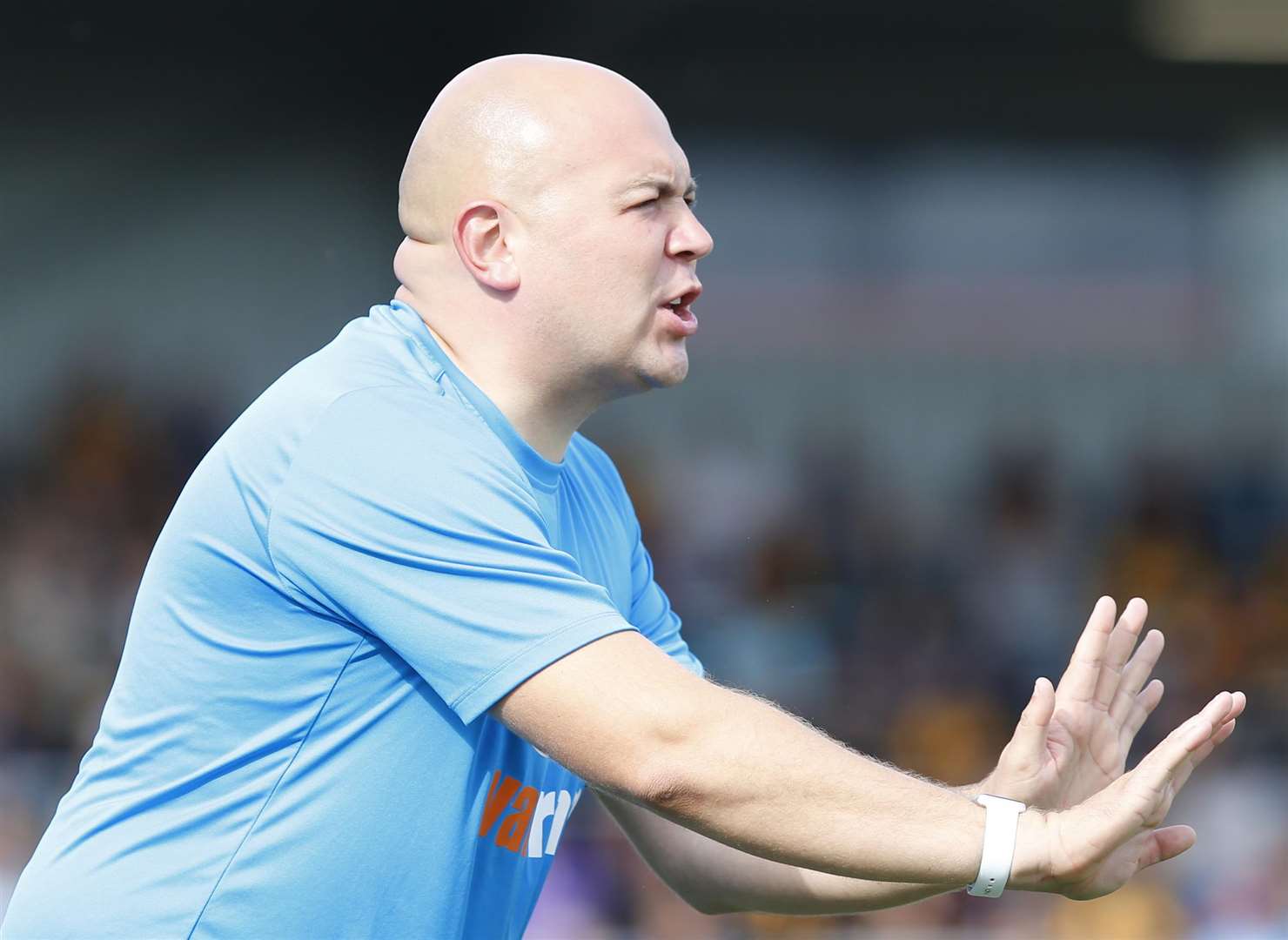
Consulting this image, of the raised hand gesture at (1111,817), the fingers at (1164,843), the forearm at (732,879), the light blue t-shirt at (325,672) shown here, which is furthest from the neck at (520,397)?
the fingers at (1164,843)

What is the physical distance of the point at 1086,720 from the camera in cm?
237

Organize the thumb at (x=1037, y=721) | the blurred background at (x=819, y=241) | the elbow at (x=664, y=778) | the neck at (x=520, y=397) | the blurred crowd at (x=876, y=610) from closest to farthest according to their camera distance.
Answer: the elbow at (x=664, y=778) → the thumb at (x=1037, y=721) → the neck at (x=520, y=397) → the blurred crowd at (x=876, y=610) → the blurred background at (x=819, y=241)

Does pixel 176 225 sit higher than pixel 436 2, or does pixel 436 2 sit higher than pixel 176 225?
pixel 436 2

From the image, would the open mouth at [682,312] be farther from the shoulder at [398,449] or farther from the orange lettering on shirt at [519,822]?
the orange lettering on shirt at [519,822]

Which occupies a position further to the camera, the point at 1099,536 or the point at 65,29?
the point at 65,29

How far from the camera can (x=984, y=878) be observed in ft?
6.36

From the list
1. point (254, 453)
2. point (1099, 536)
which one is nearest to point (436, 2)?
point (1099, 536)

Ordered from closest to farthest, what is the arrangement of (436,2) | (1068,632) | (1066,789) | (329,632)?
(329,632) < (1066,789) < (1068,632) < (436,2)

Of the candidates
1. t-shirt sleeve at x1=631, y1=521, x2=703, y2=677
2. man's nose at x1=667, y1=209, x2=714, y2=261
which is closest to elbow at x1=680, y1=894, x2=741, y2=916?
t-shirt sleeve at x1=631, y1=521, x2=703, y2=677

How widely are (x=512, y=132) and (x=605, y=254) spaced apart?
0.75ft

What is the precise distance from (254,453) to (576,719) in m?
0.57

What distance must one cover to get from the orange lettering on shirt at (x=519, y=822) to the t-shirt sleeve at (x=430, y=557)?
38 centimetres

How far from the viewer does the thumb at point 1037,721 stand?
88.0 inches

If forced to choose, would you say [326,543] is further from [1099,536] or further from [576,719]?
[1099,536]
